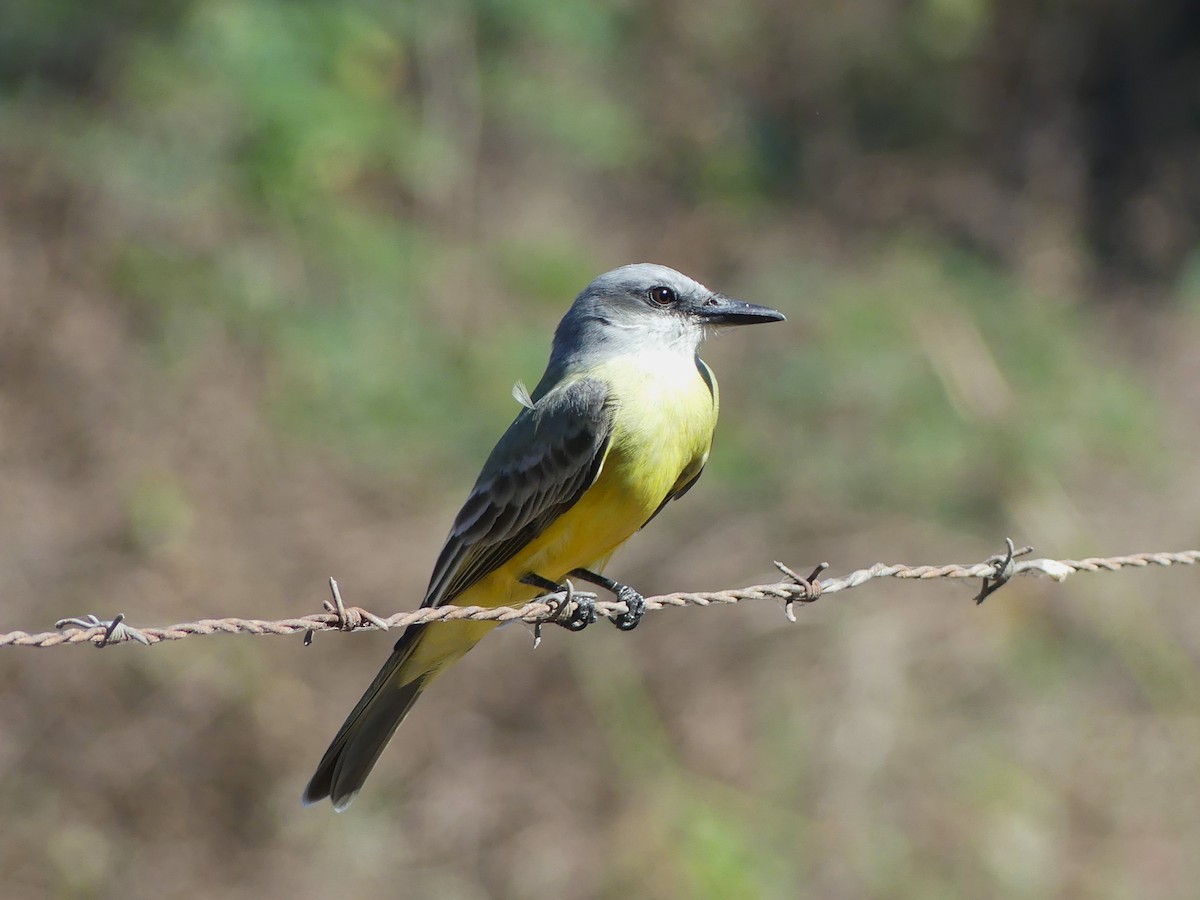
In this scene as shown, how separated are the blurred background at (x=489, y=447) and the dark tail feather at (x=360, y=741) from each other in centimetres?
284

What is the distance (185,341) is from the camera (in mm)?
9445

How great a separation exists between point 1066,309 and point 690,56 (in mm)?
4831

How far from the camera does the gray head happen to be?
15.1ft

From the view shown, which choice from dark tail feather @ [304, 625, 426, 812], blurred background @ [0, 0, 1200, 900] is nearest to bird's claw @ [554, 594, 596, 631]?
dark tail feather @ [304, 625, 426, 812]

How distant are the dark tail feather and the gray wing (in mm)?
240

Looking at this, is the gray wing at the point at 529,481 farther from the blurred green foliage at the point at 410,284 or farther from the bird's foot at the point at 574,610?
the blurred green foliage at the point at 410,284

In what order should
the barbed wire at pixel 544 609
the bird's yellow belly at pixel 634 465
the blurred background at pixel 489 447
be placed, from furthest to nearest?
the blurred background at pixel 489 447 < the bird's yellow belly at pixel 634 465 < the barbed wire at pixel 544 609

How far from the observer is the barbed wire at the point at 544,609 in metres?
3.09

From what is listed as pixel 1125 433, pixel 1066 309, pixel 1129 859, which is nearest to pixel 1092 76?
pixel 1066 309

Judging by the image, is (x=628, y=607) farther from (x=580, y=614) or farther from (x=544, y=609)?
(x=544, y=609)

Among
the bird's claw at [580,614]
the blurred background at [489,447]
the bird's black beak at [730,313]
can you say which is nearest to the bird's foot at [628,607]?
the bird's claw at [580,614]

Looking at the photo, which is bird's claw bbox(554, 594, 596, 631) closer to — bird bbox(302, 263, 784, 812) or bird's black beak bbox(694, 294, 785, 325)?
bird bbox(302, 263, 784, 812)

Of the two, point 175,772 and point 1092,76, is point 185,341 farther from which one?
point 1092,76

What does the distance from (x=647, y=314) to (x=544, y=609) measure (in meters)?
1.20
